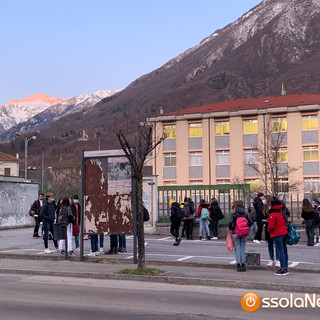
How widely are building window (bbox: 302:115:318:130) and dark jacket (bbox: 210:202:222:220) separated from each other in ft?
125

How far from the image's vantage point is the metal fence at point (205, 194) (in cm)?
2153

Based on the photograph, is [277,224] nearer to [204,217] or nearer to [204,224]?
[204,217]

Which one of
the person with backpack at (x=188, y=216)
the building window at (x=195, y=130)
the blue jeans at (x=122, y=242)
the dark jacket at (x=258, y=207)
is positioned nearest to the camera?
the blue jeans at (x=122, y=242)

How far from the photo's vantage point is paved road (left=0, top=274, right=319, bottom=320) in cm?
824

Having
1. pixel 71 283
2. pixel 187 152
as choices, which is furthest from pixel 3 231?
pixel 187 152

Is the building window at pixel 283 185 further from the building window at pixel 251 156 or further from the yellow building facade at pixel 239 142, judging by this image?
the building window at pixel 251 156

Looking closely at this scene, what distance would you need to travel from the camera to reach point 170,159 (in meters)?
62.7

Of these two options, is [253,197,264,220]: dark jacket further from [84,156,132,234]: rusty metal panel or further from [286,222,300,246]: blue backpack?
[286,222,300,246]: blue backpack

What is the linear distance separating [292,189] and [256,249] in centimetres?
3235

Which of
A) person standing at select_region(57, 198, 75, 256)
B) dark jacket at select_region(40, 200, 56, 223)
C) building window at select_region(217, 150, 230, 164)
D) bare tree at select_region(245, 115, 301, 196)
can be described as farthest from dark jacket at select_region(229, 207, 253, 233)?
building window at select_region(217, 150, 230, 164)

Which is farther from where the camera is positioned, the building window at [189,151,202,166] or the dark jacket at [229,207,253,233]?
the building window at [189,151,202,166]

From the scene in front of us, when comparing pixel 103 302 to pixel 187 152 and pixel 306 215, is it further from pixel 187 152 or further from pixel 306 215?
pixel 187 152

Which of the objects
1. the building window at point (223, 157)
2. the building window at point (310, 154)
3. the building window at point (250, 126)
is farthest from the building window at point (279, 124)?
the building window at point (223, 157)

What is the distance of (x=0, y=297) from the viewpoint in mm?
9844
